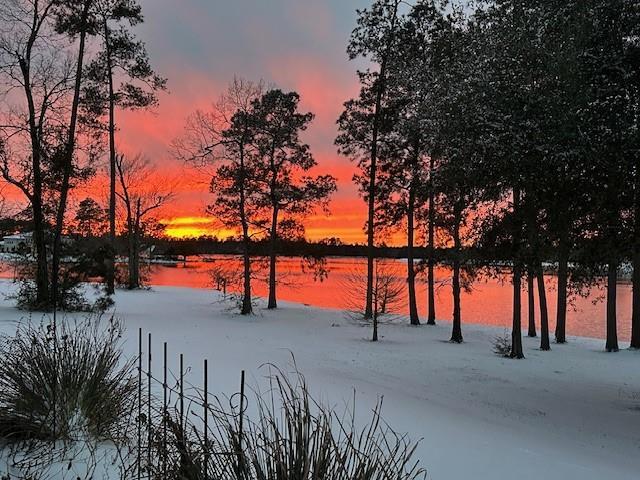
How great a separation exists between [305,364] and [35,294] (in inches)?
368

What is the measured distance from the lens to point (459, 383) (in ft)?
34.2

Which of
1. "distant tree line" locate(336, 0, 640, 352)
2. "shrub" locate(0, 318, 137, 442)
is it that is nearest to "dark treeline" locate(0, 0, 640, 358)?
"distant tree line" locate(336, 0, 640, 352)

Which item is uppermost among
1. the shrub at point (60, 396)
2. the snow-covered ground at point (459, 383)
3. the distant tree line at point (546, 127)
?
the distant tree line at point (546, 127)

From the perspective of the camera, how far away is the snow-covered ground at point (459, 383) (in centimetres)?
550

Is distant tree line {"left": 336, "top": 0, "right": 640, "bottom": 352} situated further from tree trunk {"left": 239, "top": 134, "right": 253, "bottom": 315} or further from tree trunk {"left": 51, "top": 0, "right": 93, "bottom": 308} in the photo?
tree trunk {"left": 239, "top": 134, "right": 253, "bottom": 315}

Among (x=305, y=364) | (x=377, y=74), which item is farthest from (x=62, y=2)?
(x=305, y=364)

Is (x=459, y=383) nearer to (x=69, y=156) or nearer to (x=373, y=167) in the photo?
(x=69, y=156)

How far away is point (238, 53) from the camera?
14805 millimetres

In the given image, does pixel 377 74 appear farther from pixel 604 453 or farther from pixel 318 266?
pixel 604 453

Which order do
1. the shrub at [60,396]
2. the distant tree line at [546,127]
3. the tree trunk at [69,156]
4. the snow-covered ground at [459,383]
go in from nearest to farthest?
the shrub at [60,396] < the snow-covered ground at [459,383] < the distant tree line at [546,127] < the tree trunk at [69,156]

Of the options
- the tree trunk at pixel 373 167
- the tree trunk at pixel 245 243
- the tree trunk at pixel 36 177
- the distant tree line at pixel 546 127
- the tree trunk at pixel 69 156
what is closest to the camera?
the distant tree line at pixel 546 127

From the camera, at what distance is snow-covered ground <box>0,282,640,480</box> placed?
5.50 m

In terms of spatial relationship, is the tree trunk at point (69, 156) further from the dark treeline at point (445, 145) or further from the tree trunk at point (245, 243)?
the tree trunk at point (245, 243)

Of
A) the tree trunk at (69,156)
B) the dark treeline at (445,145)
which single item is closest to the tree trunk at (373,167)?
the dark treeline at (445,145)
